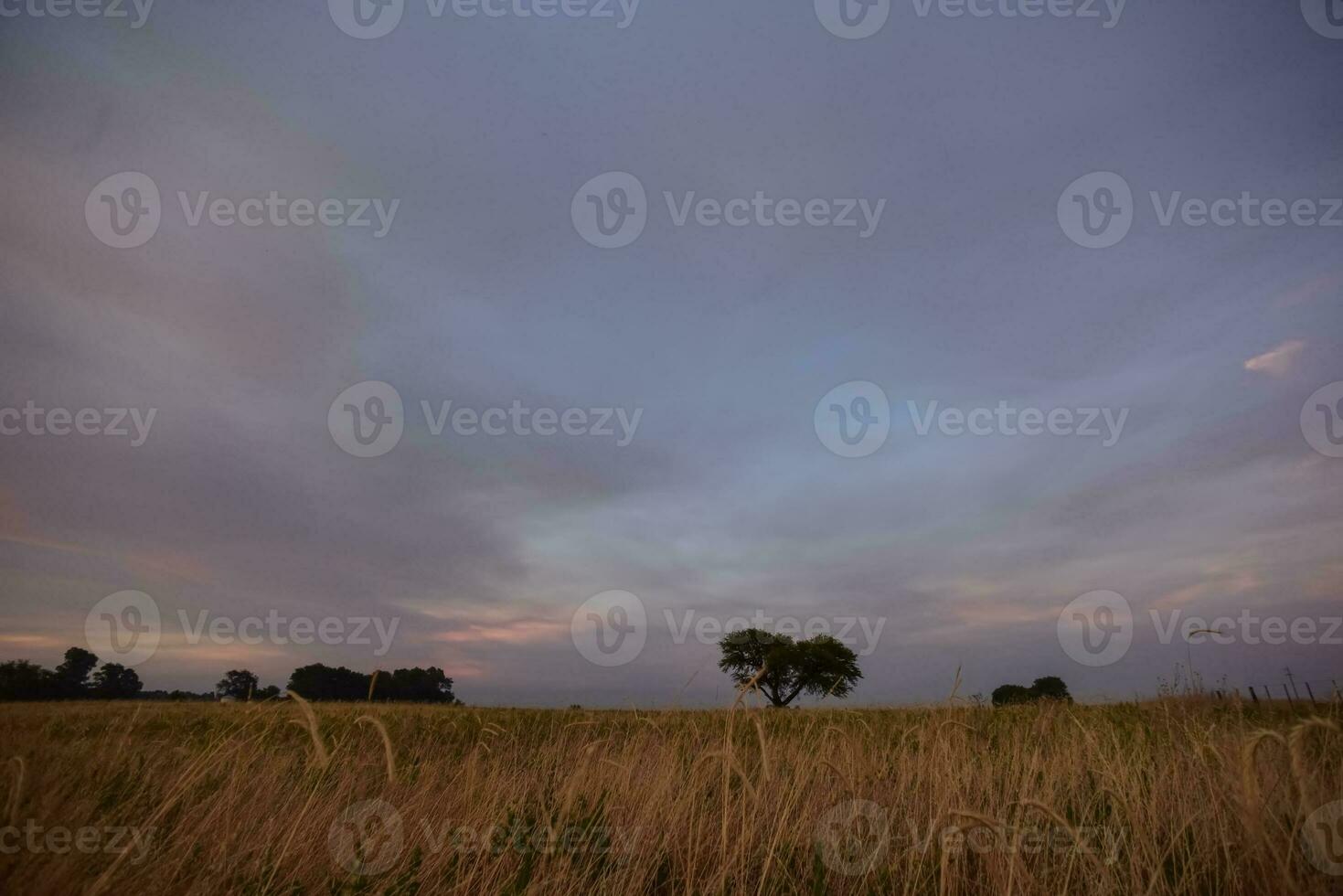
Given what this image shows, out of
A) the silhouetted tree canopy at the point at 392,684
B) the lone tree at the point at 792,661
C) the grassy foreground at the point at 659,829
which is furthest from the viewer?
the lone tree at the point at 792,661

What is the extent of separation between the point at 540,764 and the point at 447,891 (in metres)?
4.71

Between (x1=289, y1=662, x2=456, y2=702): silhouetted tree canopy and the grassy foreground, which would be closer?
the grassy foreground

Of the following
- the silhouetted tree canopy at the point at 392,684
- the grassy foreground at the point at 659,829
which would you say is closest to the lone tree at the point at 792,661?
the silhouetted tree canopy at the point at 392,684

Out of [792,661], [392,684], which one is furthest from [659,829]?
[792,661]

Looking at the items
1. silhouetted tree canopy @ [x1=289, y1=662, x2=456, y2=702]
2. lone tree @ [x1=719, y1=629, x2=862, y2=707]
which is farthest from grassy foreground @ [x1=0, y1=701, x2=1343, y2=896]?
lone tree @ [x1=719, y1=629, x2=862, y2=707]

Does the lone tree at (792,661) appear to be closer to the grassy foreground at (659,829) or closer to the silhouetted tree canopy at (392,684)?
the silhouetted tree canopy at (392,684)

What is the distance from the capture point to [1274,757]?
532 centimetres

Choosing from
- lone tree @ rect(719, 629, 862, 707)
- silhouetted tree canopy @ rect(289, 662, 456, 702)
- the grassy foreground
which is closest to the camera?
the grassy foreground

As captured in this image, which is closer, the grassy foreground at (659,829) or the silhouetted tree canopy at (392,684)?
the grassy foreground at (659,829)

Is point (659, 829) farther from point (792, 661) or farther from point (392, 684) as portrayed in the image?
point (792, 661)

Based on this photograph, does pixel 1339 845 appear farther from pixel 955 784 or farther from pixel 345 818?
pixel 345 818

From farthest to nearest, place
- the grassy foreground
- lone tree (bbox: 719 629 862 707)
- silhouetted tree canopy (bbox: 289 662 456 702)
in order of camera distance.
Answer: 1. lone tree (bbox: 719 629 862 707)
2. silhouetted tree canopy (bbox: 289 662 456 702)
3. the grassy foreground

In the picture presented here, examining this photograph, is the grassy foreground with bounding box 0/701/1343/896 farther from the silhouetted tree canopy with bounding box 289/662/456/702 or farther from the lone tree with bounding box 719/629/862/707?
the lone tree with bounding box 719/629/862/707

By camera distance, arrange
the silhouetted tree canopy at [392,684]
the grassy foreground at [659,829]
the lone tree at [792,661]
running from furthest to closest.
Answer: the lone tree at [792,661]
the silhouetted tree canopy at [392,684]
the grassy foreground at [659,829]
